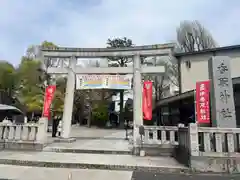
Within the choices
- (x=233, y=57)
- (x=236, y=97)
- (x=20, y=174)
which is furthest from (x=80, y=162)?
(x=233, y=57)

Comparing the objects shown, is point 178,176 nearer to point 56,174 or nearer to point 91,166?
point 91,166

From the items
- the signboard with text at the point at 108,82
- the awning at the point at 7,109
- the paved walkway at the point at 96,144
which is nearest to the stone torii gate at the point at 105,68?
the signboard with text at the point at 108,82

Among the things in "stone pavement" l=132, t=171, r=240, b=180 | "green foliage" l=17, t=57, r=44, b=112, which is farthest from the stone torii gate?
"green foliage" l=17, t=57, r=44, b=112

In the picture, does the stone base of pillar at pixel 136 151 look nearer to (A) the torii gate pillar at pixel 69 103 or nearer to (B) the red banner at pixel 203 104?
(B) the red banner at pixel 203 104

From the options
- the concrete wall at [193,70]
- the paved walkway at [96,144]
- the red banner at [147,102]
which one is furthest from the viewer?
the concrete wall at [193,70]

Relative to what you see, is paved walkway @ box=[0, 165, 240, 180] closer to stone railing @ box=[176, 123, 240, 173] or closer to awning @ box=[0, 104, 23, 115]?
stone railing @ box=[176, 123, 240, 173]

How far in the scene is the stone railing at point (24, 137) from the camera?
862cm

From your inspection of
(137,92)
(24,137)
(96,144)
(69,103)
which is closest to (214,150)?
(137,92)

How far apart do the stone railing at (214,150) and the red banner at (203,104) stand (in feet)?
3.79

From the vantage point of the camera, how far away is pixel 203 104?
757 cm

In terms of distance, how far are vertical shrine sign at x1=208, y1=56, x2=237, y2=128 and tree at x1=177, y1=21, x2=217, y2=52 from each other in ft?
58.6

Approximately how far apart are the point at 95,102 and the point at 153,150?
2135 centimetres

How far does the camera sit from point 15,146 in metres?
8.70

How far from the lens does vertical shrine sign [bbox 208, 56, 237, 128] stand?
252 inches
